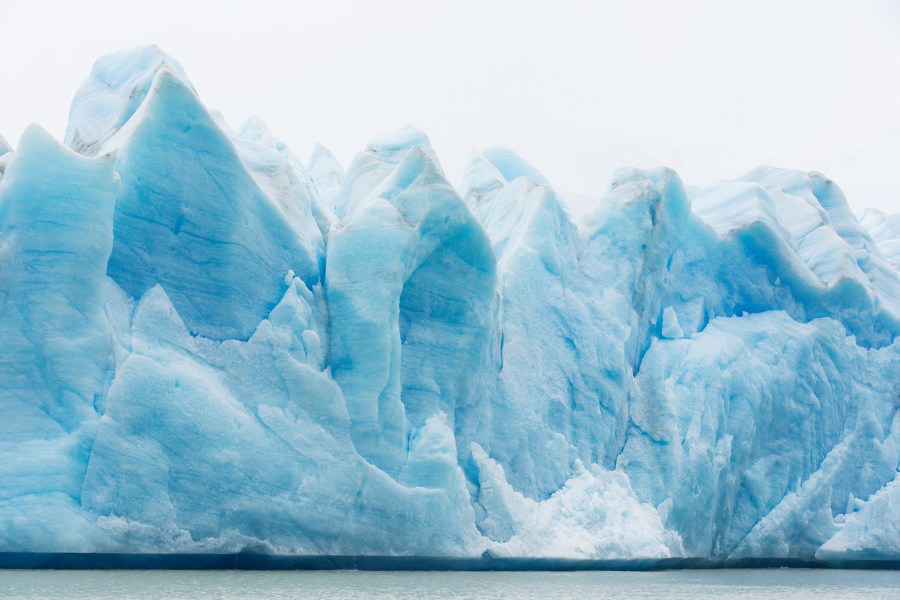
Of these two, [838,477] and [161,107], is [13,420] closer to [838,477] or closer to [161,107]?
[161,107]

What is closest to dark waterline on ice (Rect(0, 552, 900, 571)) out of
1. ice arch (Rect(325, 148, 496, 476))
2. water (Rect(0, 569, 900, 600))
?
water (Rect(0, 569, 900, 600))

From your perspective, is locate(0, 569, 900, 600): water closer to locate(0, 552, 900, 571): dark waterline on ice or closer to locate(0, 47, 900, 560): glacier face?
locate(0, 552, 900, 571): dark waterline on ice

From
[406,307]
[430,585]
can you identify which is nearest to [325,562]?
[430,585]

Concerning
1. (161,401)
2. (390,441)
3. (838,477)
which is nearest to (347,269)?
(390,441)

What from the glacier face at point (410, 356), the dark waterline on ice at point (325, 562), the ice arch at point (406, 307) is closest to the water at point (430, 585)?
the dark waterline on ice at point (325, 562)

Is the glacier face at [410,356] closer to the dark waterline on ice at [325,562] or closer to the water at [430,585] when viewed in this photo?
the dark waterline on ice at [325,562]

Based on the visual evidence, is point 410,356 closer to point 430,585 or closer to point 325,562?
point 325,562
